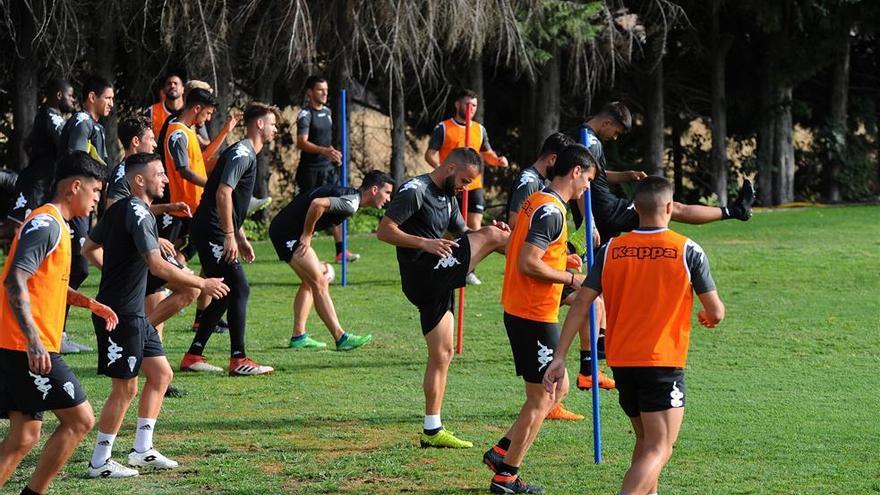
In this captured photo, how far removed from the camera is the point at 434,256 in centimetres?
861

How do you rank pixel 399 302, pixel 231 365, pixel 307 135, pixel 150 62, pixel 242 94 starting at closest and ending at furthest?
pixel 231 365 → pixel 399 302 → pixel 307 135 → pixel 150 62 → pixel 242 94

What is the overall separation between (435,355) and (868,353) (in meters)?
4.47

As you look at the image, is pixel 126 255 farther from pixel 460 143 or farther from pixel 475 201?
pixel 475 201

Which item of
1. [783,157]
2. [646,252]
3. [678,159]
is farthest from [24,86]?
[646,252]

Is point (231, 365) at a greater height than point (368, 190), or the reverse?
point (368, 190)

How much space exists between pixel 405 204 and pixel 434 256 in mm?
380

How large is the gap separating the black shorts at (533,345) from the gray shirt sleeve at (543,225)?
0.49m

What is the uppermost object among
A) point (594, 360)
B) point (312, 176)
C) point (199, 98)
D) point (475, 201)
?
point (199, 98)

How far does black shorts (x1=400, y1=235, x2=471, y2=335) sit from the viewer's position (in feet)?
27.8

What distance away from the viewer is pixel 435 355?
27.5ft

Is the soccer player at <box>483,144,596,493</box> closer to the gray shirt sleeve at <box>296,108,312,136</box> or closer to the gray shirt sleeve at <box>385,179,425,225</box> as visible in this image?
the gray shirt sleeve at <box>385,179,425,225</box>

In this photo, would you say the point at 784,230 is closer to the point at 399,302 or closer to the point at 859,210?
the point at 859,210

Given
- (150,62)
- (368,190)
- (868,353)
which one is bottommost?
→ (868,353)

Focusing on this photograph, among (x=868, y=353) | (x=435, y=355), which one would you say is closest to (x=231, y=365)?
(x=435, y=355)
